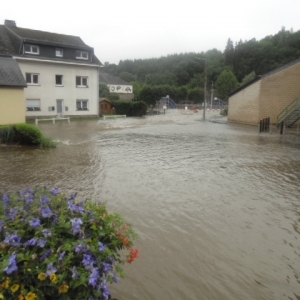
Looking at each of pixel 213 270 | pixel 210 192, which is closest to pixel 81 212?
pixel 213 270

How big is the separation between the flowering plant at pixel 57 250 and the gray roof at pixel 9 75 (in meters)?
22.0

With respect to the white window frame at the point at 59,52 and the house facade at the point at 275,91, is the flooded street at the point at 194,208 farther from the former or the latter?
the white window frame at the point at 59,52

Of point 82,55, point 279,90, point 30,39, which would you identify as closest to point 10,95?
point 30,39

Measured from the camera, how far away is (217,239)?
5.42 metres

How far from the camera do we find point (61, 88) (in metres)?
34.0

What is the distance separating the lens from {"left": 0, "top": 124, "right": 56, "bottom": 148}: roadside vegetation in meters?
14.8

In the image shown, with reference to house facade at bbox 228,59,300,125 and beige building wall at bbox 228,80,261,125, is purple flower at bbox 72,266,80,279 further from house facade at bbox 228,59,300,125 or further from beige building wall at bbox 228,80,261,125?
beige building wall at bbox 228,80,261,125

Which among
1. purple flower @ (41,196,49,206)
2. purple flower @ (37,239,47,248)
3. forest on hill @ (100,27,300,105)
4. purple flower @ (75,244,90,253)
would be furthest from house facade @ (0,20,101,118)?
purple flower @ (75,244,90,253)

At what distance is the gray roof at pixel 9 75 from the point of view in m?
22.6

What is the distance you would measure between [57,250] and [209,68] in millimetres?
121495

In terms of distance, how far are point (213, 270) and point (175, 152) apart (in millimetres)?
9957

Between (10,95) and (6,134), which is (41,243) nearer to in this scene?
(6,134)

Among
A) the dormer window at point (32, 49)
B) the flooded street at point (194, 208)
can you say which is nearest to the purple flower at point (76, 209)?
the flooded street at point (194, 208)

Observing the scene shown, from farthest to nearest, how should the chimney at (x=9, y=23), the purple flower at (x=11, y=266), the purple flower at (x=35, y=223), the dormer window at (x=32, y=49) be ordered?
the chimney at (x=9, y=23) → the dormer window at (x=32, y=49) → the purple flower at (x=35, y=223) → the purple flower at (x=11, y=266)
